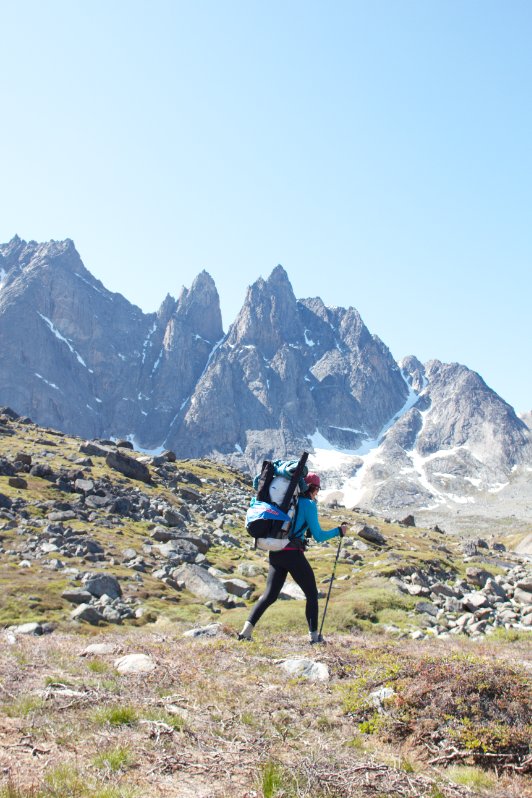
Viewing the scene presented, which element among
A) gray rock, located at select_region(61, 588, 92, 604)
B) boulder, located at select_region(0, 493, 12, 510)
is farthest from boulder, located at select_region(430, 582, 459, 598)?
boulder, located at select_region(0, 493, 12, 510)

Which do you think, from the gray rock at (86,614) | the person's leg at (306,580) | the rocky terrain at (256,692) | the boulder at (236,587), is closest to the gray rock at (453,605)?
the rocky terrain at (256,692)

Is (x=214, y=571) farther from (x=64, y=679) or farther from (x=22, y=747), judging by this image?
(x=22, y=747)

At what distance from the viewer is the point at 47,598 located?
1388cm

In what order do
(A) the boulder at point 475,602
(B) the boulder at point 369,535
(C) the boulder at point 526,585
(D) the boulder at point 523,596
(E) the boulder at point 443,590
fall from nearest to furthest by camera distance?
(A) the boulder at point 475,602 → (D) the boulder at point 523,596 → (E) the boulder at point 443,590 → (C) the boulder at point 526,585 → (B) the boulder at point 369,535

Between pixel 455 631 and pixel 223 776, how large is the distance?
10.1 meters

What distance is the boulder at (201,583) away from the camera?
57.4 ft

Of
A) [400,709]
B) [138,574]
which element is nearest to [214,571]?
[138,574]

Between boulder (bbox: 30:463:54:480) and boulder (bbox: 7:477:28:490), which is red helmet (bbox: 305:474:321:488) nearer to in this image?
boulder (bbox: 7:477:28:490)

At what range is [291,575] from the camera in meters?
9.09

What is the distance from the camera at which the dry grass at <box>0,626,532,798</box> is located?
3959 millimetres

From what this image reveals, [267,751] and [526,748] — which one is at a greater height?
[526,748]

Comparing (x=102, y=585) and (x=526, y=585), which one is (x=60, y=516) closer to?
(x=102, y=585)

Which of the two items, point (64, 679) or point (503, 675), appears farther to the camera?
point (64, 679)

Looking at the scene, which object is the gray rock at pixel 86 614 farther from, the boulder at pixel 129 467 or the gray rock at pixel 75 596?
the boulder at pixel 129 467
